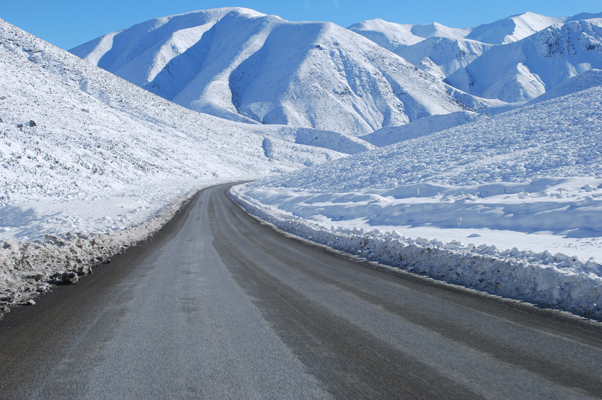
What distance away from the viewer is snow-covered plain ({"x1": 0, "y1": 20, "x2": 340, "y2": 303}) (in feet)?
33.2

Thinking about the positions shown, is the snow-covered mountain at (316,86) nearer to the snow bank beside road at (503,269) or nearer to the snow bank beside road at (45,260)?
the snow bank beside road at (45,260)

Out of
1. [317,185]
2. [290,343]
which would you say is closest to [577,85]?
[317,185]

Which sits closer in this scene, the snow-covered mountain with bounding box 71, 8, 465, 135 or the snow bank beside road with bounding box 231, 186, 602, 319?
the snow bank beside road with bounding box 231, 186, 602, 319

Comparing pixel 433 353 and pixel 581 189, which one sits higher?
pixel 581 189

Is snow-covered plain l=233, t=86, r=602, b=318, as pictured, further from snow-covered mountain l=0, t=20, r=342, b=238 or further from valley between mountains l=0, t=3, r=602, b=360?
snow-covered mountain l=0, t=20, r=342, b=238

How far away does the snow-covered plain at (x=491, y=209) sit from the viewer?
5887 mm

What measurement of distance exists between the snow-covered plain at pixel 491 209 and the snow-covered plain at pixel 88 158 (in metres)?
7.24

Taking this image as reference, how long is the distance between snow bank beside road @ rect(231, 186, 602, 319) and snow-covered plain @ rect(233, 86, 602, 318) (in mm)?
18

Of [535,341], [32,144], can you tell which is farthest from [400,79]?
[535,341]

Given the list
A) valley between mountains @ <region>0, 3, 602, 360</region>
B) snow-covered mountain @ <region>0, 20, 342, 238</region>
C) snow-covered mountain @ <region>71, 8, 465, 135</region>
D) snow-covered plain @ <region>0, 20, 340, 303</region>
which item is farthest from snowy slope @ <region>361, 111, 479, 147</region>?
snow-covered mountain @ <region>71, 8, 465, 135</region>

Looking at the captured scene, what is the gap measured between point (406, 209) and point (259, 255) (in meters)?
8.11

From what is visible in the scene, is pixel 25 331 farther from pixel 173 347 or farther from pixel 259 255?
pixel 259 255

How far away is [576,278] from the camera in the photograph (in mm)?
5090

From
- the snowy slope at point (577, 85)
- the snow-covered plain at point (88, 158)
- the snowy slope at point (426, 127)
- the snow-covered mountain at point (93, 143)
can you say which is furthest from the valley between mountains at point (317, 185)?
the snowy slope at point (426, 127)
